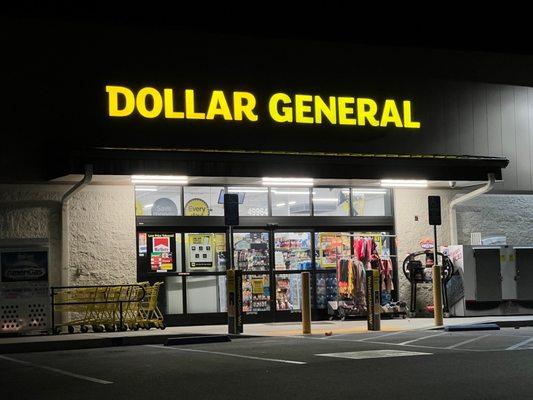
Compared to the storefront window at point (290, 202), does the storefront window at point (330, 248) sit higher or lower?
lower

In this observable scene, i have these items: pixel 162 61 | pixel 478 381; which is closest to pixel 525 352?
pixel 478 381

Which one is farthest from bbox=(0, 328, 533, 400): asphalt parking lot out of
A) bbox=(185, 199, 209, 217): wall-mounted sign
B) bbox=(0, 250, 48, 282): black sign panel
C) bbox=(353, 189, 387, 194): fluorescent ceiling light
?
bbox=(353, 189, 387, 194): fluorescent ceiling light

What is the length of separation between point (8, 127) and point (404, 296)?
442 inches

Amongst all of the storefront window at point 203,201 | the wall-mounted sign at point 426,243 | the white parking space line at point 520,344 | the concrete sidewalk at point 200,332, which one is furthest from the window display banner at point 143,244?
the white parking space line at point 520,344

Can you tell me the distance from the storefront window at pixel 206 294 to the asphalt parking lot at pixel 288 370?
542cm

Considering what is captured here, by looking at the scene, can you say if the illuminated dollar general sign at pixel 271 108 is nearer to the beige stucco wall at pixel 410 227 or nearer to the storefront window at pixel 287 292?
the beige stucco wall at pixel 410 227

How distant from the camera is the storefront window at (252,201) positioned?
73.2ft

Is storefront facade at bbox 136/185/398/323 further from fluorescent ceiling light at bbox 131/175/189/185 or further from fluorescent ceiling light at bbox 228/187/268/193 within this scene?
fluorescent ceiling light at bbox 131/175/189/185

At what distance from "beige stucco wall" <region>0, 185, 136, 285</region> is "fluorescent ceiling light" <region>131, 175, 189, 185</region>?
39.5 inches

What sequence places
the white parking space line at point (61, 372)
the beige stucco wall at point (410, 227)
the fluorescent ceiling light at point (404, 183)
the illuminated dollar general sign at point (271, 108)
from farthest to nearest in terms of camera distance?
the beige stucco wall at point (410, 227) → the fluorescent ceiling light at point (404, 183) → the illuminated dollar general sign at point (271, 108) → the white parking space line at point (61, 372)

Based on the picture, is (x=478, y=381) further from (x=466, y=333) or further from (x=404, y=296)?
(x=404, y=296)

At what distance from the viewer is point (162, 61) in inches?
827

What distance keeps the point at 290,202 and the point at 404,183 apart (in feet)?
9.89

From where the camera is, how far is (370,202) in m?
23.5
